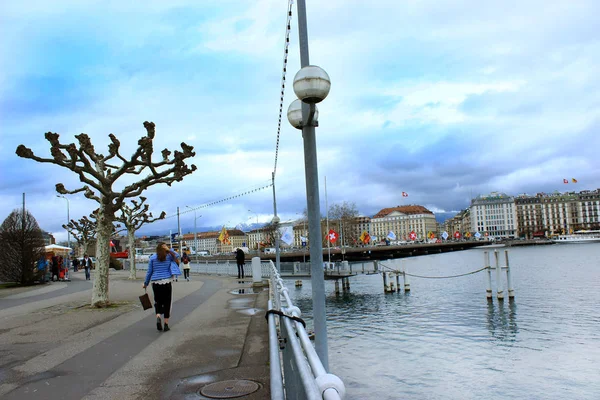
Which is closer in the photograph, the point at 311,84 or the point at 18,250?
the point at 311,84

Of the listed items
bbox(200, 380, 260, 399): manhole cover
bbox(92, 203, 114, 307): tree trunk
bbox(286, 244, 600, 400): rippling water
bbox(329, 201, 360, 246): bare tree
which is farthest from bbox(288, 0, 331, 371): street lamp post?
bbox(329, 201, 360, 246): bare tree

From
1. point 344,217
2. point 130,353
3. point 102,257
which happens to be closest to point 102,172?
point 102,257

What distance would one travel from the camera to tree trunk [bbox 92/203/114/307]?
14.3 meters

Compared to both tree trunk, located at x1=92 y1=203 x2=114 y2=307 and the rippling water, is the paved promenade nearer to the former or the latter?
tree trunk, located at x1=92 y1=203 x2=114 y2=307

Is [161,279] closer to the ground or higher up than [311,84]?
closer to the ground

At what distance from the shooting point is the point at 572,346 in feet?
49.1

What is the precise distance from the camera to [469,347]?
1530 cm

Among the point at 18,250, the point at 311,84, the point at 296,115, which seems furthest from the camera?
the point at 18,250

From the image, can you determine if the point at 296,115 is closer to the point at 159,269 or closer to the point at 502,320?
the point at 159,269

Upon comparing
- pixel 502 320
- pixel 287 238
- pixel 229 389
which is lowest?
pixel 502 320

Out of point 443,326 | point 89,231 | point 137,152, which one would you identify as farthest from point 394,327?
point 89,231

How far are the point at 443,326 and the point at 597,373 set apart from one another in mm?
7100

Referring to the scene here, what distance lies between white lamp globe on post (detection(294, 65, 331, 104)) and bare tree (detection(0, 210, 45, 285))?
26.0 meters

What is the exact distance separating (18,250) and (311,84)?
26.3 m
